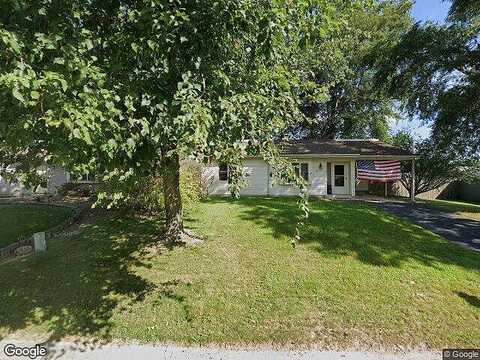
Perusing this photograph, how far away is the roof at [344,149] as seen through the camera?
62.0 ft

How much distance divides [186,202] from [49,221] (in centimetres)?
512

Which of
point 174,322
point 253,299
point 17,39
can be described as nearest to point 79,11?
point 17,39

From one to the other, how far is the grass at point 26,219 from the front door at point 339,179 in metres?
13.1

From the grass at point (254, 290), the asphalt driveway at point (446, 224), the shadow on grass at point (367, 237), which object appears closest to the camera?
the grass at point (254, 290)

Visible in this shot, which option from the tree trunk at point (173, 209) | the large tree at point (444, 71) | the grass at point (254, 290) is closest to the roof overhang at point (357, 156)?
the large tree at point (444, 71)

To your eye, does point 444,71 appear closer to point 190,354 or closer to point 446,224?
point 446,224

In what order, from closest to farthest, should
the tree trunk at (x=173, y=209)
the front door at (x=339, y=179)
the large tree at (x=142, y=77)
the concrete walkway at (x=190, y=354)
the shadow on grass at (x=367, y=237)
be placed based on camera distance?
the large tree at (x=142, y=77) < the concrete walkway at (x=190, y=354) < the shadow on grass at (x=367, y=237) < the tree trunk at (x=173, y=209) < the front door at (x=339, y=179)

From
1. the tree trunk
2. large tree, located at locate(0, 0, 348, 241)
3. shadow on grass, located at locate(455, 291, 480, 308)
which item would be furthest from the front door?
large tree, located at locate(0, 0, 348, 241)

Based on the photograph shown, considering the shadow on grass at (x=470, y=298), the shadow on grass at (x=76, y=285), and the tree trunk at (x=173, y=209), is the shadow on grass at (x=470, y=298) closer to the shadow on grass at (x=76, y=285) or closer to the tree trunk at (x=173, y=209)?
the shadow on grass at (x=76, y=285)

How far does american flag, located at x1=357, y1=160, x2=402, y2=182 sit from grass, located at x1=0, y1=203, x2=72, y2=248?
14363 mm

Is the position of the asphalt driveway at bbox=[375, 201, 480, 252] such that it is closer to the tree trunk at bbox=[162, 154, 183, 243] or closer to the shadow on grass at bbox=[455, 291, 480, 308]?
the shadow on grass at bbox=[455, 291, 480, 308]

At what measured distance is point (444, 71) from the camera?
14.9 m

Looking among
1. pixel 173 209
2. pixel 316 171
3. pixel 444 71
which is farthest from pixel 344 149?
pixel 173 209

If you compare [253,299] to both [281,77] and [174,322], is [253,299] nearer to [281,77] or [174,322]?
[174,322]
